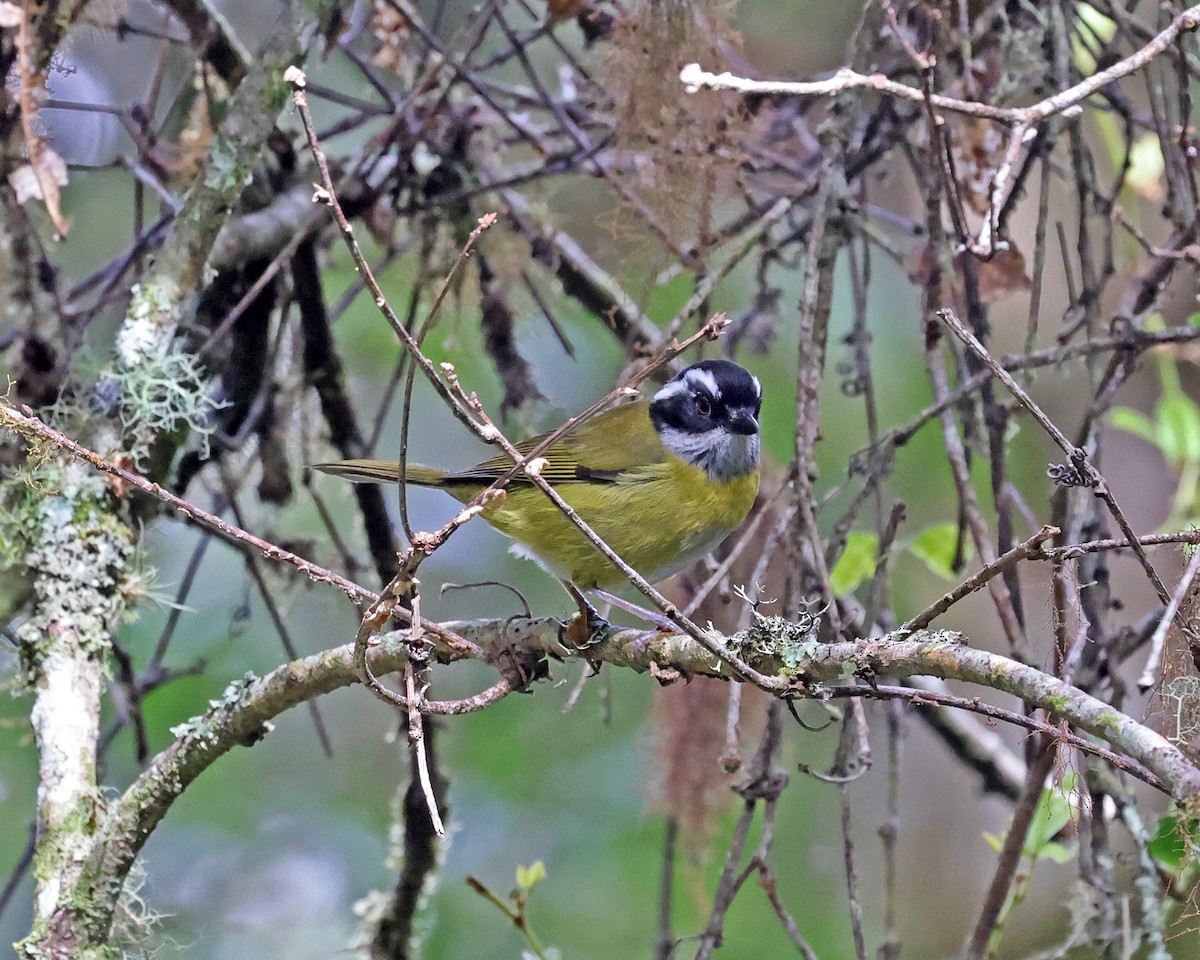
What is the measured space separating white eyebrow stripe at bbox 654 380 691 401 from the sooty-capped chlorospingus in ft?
0.05

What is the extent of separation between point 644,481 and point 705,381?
36 centimetres

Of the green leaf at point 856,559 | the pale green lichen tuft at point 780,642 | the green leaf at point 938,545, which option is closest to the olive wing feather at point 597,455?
the green leaf at point 856,559

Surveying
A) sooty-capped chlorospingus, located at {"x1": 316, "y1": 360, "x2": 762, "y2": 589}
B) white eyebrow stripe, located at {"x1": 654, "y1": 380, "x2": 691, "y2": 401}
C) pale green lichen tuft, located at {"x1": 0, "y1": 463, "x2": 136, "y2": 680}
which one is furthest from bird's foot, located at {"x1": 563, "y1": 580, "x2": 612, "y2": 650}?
white eyebrow stripe, located at {"x1": 654, "y1": 380, "x2": 691, "y2": 401}

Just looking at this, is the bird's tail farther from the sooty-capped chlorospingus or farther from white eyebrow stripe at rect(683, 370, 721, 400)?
white eyebrow stripe at rect(683, 370, 721, 400)

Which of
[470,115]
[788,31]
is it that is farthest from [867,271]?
[788,31]

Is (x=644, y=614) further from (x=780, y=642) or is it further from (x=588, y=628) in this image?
(x=780, y=642)

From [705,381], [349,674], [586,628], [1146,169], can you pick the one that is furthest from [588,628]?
[1146,169]

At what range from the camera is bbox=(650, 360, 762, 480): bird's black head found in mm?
3100

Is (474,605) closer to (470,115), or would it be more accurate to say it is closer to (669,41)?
(470,115)

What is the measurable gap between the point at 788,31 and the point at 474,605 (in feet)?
10.9

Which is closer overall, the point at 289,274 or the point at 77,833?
the point at 77,833

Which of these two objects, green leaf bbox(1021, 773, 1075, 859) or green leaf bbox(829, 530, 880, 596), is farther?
green leaf bbox(829, 530, 880, 596)

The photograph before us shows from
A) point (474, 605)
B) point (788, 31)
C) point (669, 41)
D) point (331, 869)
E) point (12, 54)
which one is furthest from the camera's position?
point (474, 605)

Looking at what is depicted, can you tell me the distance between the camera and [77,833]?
7.11 feet
